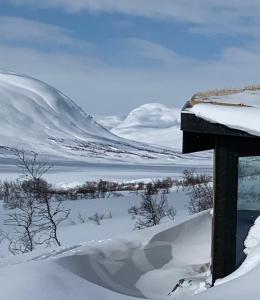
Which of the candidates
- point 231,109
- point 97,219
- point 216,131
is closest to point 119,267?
point 216,131

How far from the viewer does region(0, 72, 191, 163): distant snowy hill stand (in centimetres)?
9294

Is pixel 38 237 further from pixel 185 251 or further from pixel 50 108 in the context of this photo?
pixel 50 108

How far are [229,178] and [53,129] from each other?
121 metres

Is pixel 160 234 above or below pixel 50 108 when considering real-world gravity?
below

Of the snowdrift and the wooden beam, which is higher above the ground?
the wooden beam

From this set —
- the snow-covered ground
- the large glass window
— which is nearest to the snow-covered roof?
the large glass window

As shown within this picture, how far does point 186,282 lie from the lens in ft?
17.6

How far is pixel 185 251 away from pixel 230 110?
276cm

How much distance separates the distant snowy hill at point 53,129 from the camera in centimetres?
9294

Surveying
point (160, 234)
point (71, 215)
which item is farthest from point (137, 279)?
point (71, 215)

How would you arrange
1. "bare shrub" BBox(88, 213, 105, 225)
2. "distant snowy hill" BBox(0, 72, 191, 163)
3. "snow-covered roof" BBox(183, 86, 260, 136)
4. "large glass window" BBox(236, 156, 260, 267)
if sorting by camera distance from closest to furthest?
"snow-covered roof" BBox(183, 86, 260, 136) → "large glass window" BBox(236, 156, 260, 267) → "bare shrub" BBox(88, 213, 105, 225) → "distant snowy hill" BBox(0, 72, 191, 163)

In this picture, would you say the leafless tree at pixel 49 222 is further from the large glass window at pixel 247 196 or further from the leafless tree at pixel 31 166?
the large glass window at pixel 247 196

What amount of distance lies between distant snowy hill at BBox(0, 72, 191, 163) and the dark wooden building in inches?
2864

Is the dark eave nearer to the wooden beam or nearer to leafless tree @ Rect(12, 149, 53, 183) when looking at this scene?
the wooden beam
